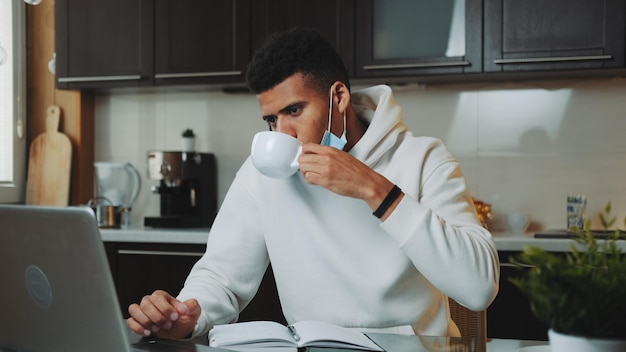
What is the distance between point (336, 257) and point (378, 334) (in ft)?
1.13

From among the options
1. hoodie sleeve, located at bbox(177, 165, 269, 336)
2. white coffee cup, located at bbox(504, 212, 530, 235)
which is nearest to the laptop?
hoodie sleeve, located at bbox(177, 165, 269, 336)

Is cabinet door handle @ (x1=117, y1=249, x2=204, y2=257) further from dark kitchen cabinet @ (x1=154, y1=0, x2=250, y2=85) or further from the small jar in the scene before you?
dark kitchen cabinet @ (x1=154, y1=0, x2=250, y2=85)

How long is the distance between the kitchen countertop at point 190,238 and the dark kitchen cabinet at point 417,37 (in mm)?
706

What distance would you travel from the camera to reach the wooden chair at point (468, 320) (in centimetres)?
175

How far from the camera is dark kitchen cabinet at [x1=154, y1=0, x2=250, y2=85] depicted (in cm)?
339

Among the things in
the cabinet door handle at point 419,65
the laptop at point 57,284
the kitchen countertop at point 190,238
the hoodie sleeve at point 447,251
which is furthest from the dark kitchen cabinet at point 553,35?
the laptop at point 57,284

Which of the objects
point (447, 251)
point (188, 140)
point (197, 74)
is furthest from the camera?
point (188, 140)

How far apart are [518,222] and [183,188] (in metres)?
1.49

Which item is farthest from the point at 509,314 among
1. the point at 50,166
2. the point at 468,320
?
the point at 50,166

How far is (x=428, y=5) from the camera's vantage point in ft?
10.5

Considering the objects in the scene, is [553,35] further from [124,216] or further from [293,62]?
[124,216]

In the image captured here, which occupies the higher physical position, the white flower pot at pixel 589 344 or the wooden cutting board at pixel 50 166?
the wooden cutting board at pixel 50 166

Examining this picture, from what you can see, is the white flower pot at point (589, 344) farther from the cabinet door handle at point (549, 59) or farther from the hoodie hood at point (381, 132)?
the cabinet door handle at point (549, 59)

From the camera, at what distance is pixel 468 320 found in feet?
5.76
